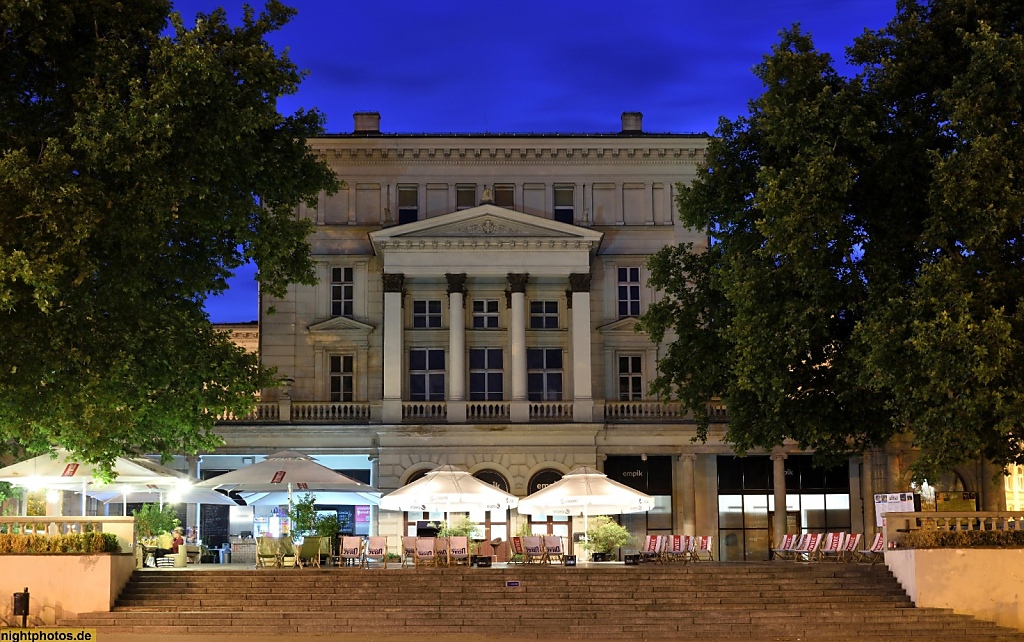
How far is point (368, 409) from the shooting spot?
4775cm

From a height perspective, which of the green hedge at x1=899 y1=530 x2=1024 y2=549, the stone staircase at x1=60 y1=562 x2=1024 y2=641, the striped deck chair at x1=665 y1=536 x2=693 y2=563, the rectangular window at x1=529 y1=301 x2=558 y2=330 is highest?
the rectangular window at x1=529 y1=301 x2=558 y2=330

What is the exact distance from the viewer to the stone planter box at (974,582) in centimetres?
2642

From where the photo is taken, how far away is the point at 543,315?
163 ft

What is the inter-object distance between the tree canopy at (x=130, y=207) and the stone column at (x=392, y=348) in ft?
61.7

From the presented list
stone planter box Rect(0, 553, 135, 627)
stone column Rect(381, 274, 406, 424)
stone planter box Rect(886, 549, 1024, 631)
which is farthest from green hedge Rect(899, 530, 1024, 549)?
stone column Rect(381, 274, 406, 424)

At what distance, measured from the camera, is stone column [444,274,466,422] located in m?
47.1

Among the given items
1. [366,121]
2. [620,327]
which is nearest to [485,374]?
[620,327]

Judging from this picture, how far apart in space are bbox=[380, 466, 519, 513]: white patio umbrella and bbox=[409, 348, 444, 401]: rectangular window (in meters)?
13.5

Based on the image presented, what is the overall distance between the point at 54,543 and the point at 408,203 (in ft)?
83.2

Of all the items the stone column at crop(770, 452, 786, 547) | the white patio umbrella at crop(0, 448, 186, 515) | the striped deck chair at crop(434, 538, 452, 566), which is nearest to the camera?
the white patio umbrella at crop(0, 448, 186, 515)

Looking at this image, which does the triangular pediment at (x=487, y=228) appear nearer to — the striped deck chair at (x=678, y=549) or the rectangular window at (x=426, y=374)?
the rectangular window at (x=426, y=374)

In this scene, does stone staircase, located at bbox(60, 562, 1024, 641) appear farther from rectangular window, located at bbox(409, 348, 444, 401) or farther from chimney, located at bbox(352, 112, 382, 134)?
chimney, located at bbox(352, 112, 382, 134)

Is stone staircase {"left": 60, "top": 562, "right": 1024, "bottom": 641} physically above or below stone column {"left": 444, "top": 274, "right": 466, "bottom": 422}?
below

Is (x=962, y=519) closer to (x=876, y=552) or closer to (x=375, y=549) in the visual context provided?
(x=876, y=552)
